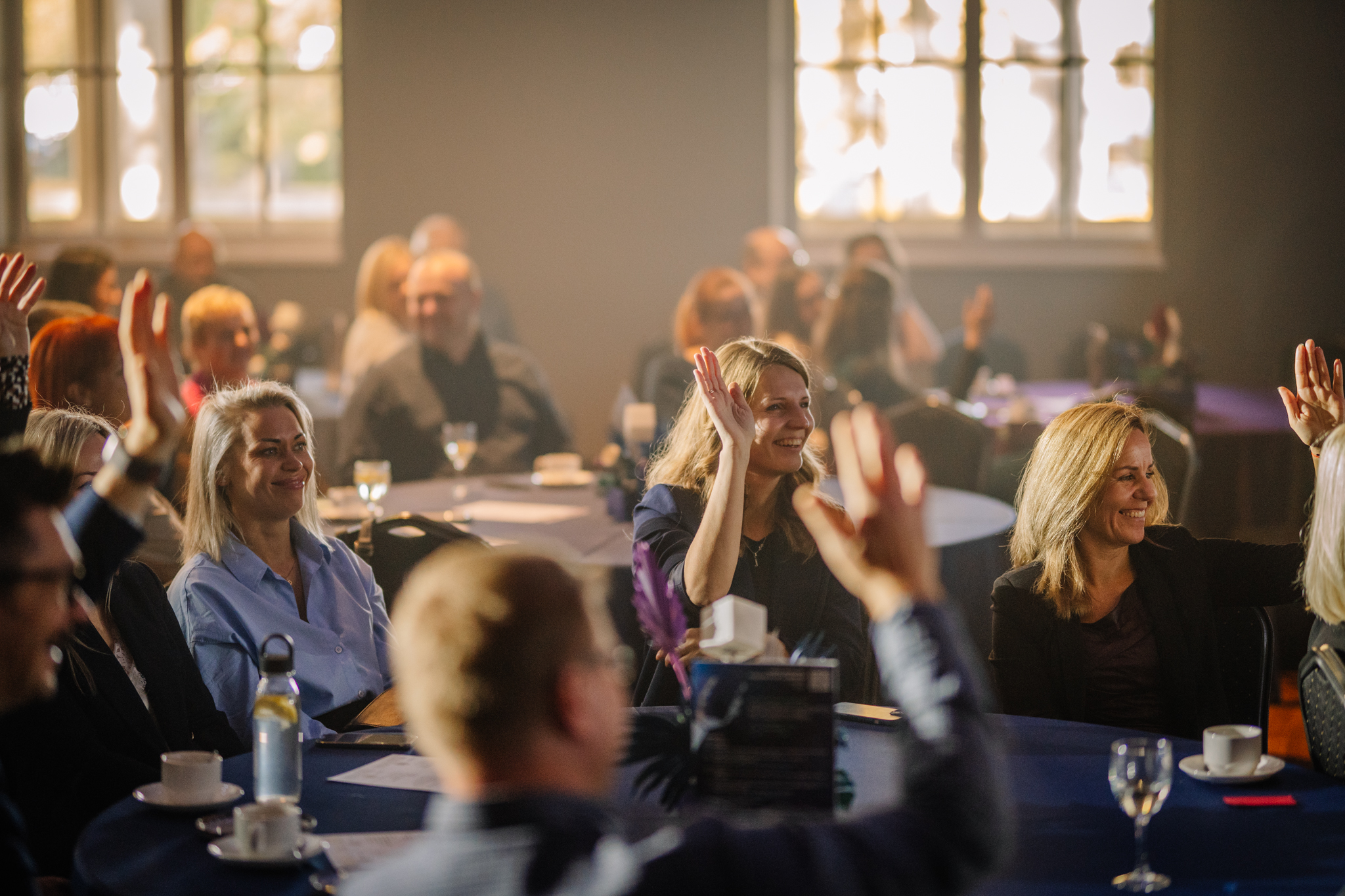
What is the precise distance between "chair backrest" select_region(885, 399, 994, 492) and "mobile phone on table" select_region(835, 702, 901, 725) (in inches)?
101

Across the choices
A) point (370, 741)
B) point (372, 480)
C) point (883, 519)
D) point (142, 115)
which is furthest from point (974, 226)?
point (883, 519)

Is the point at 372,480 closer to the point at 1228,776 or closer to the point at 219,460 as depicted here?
the point at 219,460

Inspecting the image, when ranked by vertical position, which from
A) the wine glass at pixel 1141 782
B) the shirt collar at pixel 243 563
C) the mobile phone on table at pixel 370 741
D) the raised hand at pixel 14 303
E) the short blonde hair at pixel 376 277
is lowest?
the mobile phone on table at pixel 370 741

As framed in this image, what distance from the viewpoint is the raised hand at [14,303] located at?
2867mm

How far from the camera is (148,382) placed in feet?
5.79

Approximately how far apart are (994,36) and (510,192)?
3.67 meters

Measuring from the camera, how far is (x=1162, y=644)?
2.47 meters

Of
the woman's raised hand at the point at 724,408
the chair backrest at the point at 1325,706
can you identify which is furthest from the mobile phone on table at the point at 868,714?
the chair backrest at the point at 1325,706

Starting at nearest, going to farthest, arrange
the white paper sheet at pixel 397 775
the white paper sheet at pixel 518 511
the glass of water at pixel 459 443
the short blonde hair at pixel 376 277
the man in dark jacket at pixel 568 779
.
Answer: the man in dark jacket at pixel 568 779
the white paper sheet at pixel 397 775
the white paper sheet at pixel 518 511
the glass of water at pixel 459 443
the short blonde hair at pixel 376 277

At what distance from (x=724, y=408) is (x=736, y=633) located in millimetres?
935

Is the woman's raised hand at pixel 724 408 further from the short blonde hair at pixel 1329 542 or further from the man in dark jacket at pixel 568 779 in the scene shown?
the man in dark jacket at pixel 568 779

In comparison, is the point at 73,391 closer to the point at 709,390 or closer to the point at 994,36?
the point at 709,390

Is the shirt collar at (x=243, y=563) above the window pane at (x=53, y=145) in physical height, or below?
below

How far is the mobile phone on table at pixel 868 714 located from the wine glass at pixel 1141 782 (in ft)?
1.74
